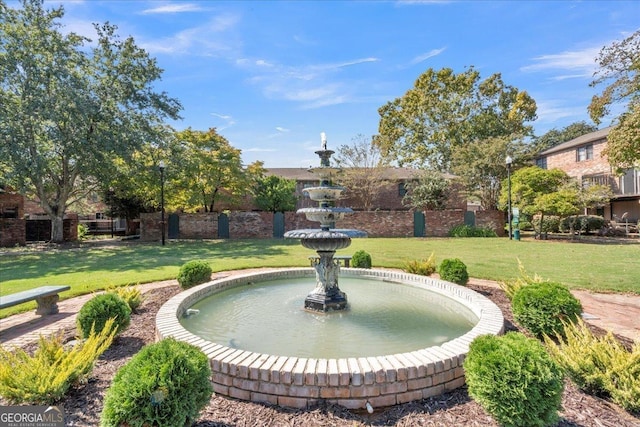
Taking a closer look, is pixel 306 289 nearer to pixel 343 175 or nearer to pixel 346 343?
pixel 346 343

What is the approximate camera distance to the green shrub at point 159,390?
222 cm

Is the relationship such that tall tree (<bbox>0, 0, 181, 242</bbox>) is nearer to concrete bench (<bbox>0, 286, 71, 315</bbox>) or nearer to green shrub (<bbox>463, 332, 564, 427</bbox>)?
concrete bench (<bbox>0, 286, 71, 315</bbox>)

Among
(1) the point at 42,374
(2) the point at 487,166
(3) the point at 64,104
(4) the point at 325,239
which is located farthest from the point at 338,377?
(2) the point at 487,166

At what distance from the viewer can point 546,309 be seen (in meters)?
4.28

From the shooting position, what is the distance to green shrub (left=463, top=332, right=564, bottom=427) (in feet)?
7.76

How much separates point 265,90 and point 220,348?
37.9 feet

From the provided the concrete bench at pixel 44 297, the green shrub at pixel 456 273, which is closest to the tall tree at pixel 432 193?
the green shrub at pixel 456 273

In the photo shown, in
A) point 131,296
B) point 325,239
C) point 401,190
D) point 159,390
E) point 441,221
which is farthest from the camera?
point 401,190

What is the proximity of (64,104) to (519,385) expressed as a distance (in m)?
21.3

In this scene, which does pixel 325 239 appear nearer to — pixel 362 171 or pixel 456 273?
pixel 456 273

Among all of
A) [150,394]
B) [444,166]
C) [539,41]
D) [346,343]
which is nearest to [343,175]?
[444,166]

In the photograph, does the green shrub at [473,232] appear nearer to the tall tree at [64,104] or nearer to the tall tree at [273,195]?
the tall tree at [273,195]

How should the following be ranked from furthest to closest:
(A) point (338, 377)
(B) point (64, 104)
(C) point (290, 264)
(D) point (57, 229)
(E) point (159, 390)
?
(D) point (57, 229), (B) point (64, 104), (C) point (290, 264), (A) point (338, 377), (E) point (159, 390)

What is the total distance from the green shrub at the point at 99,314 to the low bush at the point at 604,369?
5202 millimetres
